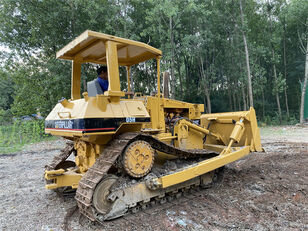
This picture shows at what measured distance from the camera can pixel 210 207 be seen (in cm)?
409

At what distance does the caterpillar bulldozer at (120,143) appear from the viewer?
3383 millimetres

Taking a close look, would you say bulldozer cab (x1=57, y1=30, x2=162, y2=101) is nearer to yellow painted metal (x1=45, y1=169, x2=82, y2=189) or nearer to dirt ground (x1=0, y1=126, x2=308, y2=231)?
yellow painted metal (x1=45, y1=169, x2=82, y2=189)

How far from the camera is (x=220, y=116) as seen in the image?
5.93 metres

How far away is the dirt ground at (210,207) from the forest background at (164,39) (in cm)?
839

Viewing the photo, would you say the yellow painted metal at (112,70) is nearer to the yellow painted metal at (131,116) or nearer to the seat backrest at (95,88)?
the yellow painted metal at (131,116)

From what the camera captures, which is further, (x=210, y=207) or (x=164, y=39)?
(x=164, y=39)

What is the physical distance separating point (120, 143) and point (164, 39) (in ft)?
48.6

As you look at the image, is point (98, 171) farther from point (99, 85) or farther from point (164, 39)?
point (164, 39)

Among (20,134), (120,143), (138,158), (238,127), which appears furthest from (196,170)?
(20,134)

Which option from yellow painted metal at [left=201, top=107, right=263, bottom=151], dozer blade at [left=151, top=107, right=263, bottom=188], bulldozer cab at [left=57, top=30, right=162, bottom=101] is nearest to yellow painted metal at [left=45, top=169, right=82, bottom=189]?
dozer blade at [left=151, top=107, right=263, bottom=188]

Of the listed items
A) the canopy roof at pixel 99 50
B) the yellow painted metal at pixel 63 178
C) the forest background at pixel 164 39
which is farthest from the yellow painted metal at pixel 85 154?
the forest background at pixel 164 39

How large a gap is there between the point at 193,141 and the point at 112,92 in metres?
2.49

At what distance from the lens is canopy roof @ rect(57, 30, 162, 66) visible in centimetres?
360

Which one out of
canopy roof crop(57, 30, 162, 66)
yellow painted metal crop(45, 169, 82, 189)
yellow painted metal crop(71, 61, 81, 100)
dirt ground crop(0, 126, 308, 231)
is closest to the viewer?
dirt ground crop(0, 126, 308, 231)
